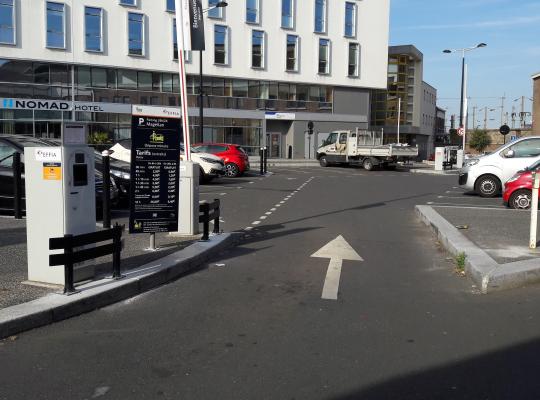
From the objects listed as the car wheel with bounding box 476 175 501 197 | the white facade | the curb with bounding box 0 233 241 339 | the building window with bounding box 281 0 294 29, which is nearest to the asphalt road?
the curb with bounding box 0 233 241 339

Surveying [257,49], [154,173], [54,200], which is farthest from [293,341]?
[257,49]

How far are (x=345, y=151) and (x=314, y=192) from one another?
58.3ft

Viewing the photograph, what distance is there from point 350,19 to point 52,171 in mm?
50612

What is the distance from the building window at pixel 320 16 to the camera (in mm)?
50375

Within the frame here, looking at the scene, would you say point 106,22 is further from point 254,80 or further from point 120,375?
point 120,375

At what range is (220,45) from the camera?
150 ft

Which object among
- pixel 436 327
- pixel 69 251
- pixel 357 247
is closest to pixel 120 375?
pixel 69 251

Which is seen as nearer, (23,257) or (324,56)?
(23,257)

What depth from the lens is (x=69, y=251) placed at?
542 centimetres

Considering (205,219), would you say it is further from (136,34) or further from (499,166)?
(136,34)

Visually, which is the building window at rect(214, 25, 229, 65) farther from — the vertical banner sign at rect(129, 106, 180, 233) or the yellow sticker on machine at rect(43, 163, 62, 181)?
the yellow sticker on machine at rect(43, 163, 62, 181)

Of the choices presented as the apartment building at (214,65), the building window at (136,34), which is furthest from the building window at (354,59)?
the building window at (136,34)

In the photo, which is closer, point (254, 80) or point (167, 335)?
point (167, 335)

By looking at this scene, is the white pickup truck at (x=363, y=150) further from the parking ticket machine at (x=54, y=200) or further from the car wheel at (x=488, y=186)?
the parking ticket machine at (x=54, y=200)
